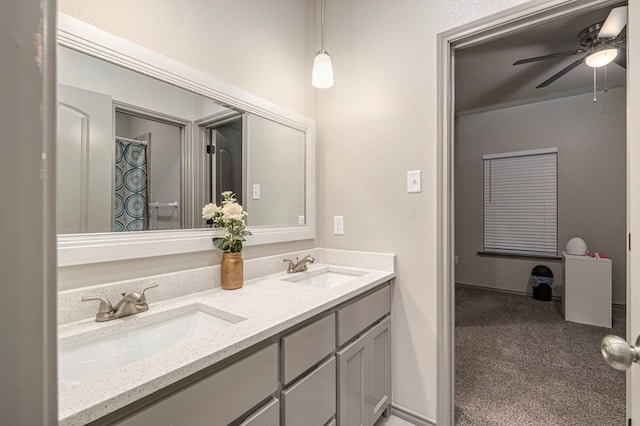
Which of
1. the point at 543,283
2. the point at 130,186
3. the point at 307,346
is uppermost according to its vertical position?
the point at 130,186

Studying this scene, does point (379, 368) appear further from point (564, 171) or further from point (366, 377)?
point (564, 171)

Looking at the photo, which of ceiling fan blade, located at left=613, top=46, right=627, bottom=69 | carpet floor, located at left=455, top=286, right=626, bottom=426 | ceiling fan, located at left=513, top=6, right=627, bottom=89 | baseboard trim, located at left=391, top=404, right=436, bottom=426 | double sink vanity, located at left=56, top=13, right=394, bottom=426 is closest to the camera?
double sink vanity, located at left=56, top=13, right=394, bottom=426

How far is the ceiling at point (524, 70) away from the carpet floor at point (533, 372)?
2.37 m

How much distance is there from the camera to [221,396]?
0.82 m

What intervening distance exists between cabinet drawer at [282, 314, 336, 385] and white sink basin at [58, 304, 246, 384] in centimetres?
20

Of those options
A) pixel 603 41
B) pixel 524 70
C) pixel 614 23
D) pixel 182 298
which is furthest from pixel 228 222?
pixel 524 70

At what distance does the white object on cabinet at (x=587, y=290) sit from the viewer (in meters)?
3.05

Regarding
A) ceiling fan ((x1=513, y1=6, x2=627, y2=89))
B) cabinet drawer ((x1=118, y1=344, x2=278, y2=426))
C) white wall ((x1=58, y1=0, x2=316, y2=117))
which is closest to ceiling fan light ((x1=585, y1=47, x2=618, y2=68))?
ceiling fan ((x1=513, y1=6, x2=627, y2=89))

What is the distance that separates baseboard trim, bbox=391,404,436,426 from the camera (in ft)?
5.40

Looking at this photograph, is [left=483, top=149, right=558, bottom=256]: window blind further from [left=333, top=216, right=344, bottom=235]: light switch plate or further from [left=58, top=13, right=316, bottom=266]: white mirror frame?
[left=58, top=13, right=316, bottom=266]: white mirror frame

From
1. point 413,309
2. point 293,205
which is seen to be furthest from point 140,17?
point 413,309

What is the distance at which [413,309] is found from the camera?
5.61ft

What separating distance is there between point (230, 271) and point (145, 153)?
627 mm

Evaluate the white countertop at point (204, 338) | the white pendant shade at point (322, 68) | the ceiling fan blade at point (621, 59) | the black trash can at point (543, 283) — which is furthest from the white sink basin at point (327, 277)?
the black trash can at point (543, 283)
